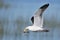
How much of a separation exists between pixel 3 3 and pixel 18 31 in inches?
37.4

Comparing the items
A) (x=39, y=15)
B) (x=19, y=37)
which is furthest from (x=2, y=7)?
(x=39, y=15)

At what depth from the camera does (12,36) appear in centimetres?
660

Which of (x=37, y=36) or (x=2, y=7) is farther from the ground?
(x=2, y=7)

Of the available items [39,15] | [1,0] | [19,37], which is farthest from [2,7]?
[39,15]

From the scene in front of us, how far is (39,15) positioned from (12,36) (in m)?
2.19

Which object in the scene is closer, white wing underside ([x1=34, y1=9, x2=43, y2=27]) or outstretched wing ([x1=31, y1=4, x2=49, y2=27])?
outstretched wing ([x1=31, y1=4, x2=49, y2=27])

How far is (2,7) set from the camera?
19.6 feet

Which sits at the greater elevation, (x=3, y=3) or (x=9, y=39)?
(x=3, y=3)

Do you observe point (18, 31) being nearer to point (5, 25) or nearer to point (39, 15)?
point (5, 25)

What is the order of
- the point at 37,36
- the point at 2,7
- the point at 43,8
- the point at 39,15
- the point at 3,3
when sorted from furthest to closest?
the point at 37,36 < the point at 2,7 < the point at 3,3 < the point at 39,15 < the point at 43,8

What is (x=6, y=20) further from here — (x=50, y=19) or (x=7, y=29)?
(x=50, y=19)

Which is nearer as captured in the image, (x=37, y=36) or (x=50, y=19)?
(x=50, y=19)

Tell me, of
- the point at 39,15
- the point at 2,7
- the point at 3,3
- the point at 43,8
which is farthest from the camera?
the point at 2,7

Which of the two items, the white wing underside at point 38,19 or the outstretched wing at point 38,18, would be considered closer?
the outstretched wing at point 38,18
